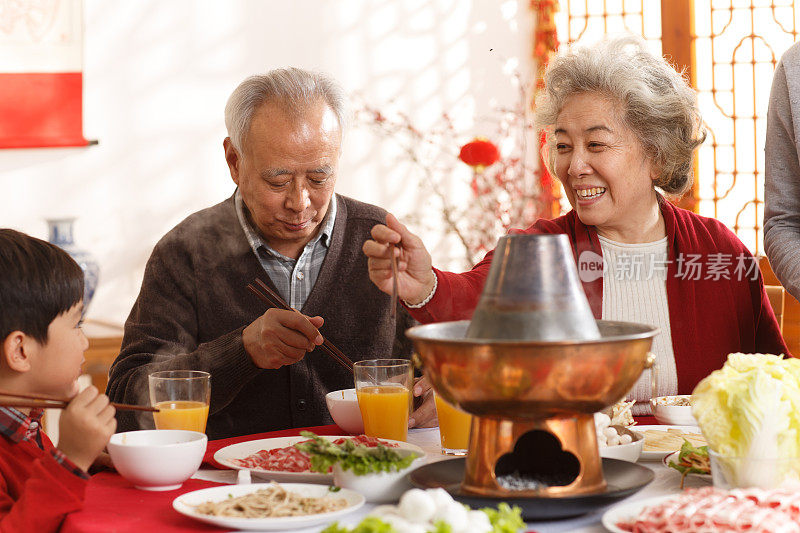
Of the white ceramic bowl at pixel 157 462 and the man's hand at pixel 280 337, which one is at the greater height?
the man's hand at pixel 280 337

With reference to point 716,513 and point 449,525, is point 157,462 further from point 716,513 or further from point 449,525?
point 716,513

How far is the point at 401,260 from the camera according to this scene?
2059mm

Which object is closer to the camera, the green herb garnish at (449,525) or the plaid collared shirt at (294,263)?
the green herb garnish at (449,525)

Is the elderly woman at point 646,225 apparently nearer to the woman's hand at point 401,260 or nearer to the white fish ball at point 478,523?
the woman's hand at point 401,260

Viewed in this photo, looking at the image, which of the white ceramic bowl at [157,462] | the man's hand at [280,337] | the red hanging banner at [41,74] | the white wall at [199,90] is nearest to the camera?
the white ceramic bowl at [157,462]

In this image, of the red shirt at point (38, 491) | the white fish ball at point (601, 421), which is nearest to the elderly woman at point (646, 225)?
Answer: the white fish ball at point (601, 421)

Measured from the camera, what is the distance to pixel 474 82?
215 inches

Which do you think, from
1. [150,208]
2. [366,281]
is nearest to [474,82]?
[150,208]

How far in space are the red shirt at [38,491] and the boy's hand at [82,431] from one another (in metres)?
0.03

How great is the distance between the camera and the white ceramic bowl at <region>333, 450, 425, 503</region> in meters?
1.41

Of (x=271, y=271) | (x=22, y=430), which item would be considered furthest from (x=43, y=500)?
(x=271, y=271)

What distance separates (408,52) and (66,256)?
3.70m

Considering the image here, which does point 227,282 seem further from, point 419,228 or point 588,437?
point 419,228

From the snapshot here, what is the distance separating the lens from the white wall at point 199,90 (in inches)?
180
